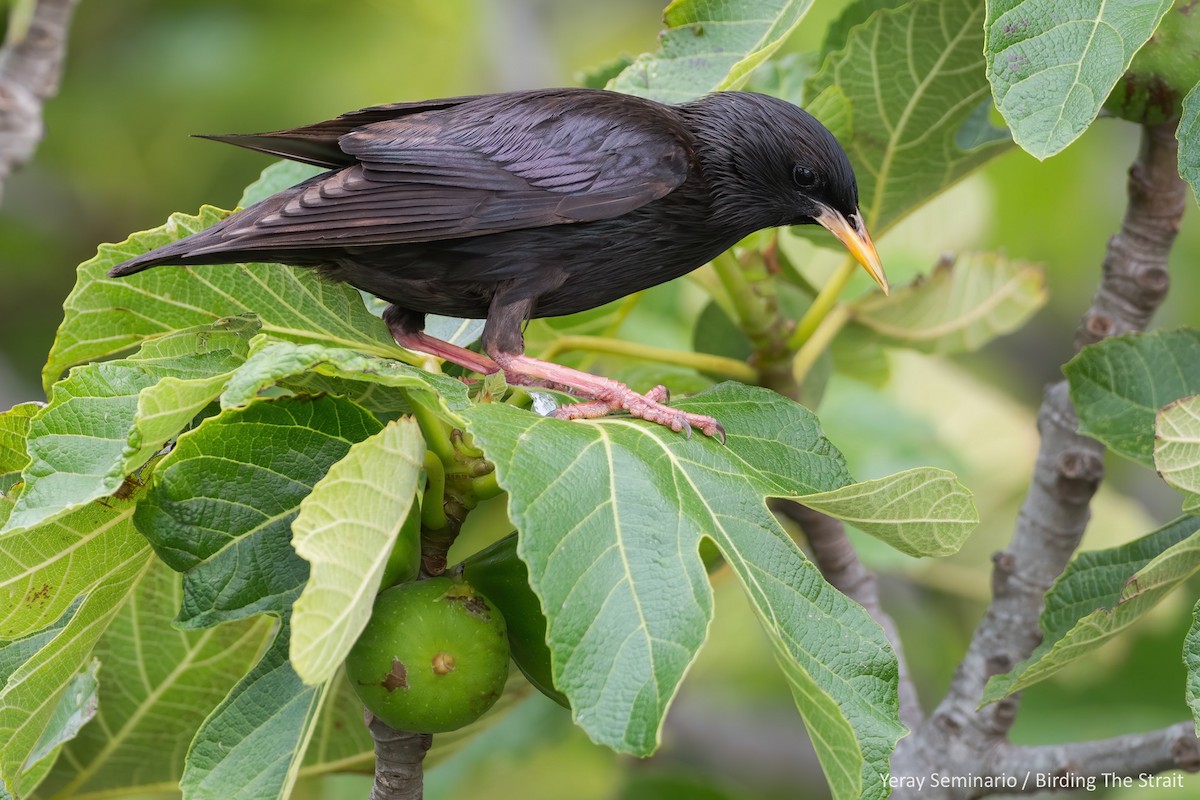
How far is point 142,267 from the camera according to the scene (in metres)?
2.49

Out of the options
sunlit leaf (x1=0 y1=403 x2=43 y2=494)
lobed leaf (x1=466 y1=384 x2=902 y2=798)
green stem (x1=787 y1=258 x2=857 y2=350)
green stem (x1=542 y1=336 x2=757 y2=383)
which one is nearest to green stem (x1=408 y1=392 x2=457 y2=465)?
lobed leaf (x1=466 y1=384 x2=902 y2=798)

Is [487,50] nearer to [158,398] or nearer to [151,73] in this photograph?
[151,73]

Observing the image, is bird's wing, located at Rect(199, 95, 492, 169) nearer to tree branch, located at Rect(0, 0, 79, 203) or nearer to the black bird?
the black bird

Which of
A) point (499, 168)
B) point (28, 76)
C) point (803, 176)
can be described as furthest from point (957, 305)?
point (28, 76)

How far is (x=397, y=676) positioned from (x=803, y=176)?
5.52 feet

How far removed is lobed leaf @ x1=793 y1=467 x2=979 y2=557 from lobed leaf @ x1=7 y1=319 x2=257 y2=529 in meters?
1.01

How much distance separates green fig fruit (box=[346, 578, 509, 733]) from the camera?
6.77ft

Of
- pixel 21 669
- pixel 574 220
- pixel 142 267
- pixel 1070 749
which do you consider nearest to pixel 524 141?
pixel 574 220

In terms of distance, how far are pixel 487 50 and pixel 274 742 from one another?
228 inches

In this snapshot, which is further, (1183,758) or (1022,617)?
(1022,617)

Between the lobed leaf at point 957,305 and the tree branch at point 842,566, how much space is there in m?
0.64

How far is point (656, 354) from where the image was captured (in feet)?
9.82

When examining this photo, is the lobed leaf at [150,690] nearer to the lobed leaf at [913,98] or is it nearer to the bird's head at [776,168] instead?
the bird's head at [776,168]

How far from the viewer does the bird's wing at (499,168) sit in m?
2.86
